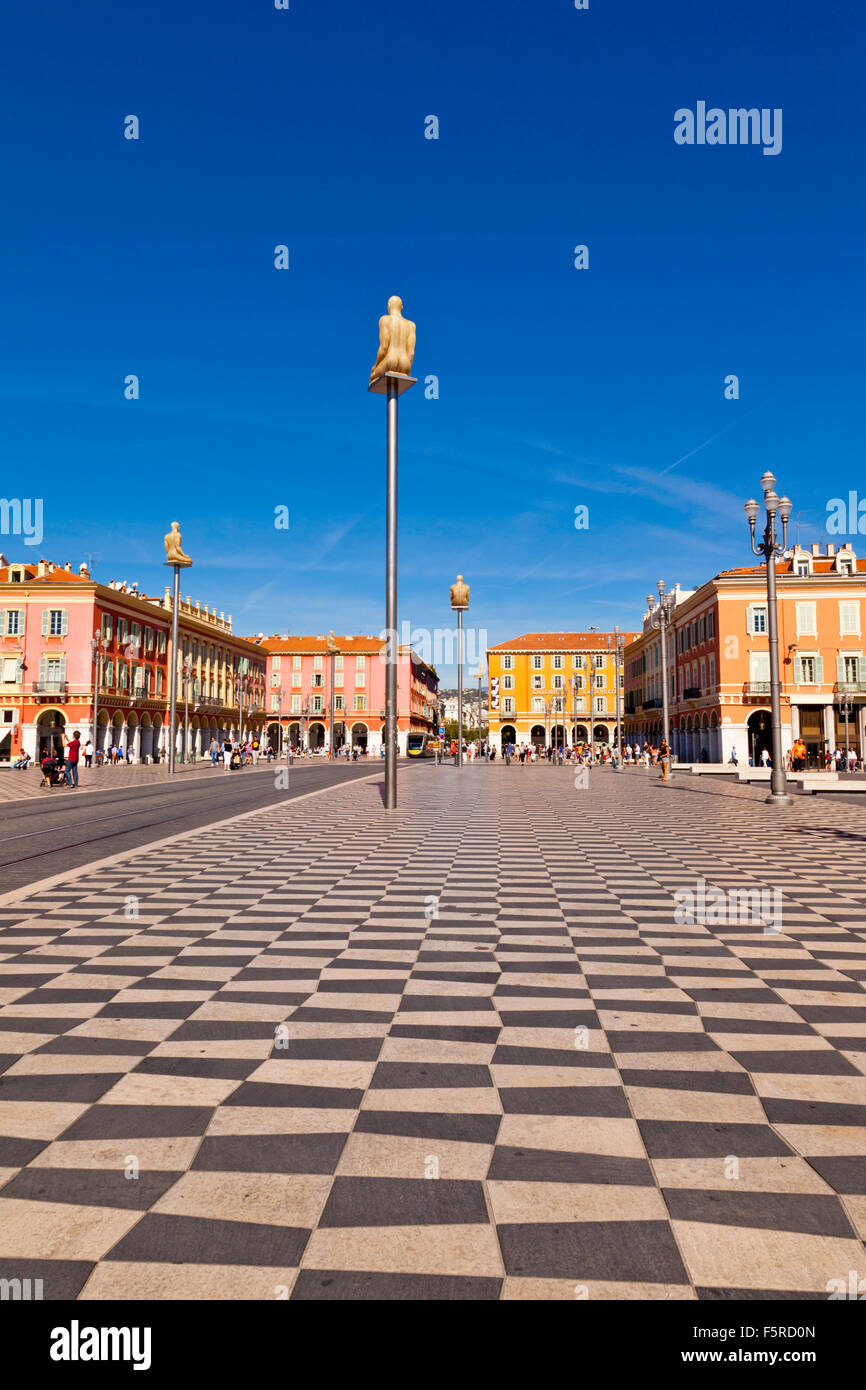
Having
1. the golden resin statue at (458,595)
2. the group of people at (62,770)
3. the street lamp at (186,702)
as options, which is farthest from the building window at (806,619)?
the street lamp at (186,702)

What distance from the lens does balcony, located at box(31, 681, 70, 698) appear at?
57006 millimetres

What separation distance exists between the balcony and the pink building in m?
44.2

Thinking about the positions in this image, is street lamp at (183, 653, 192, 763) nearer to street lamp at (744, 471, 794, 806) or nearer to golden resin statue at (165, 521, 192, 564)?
golden resin statue at (165, 521, 192, 564)

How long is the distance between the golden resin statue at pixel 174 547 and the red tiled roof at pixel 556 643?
216 ft

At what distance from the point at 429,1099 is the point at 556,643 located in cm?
10120

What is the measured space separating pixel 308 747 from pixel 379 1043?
100 metres

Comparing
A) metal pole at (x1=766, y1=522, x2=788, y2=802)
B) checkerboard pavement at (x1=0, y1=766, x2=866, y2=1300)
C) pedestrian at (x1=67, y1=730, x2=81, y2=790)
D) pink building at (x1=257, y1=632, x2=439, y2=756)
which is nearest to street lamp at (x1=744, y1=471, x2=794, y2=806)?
metal pole at (x1=766, y1=522, x2=788, y2=802)

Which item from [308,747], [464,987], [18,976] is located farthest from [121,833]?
[308,747]

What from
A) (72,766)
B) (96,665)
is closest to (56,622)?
(96,665)

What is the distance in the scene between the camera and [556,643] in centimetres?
10369

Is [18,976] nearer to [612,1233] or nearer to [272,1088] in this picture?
[272,1088]

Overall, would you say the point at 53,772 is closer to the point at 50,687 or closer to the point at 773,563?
the point at 773,563

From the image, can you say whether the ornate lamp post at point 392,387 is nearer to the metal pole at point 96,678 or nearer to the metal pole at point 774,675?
the metal pole at point 774,675

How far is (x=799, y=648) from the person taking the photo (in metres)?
51.6
